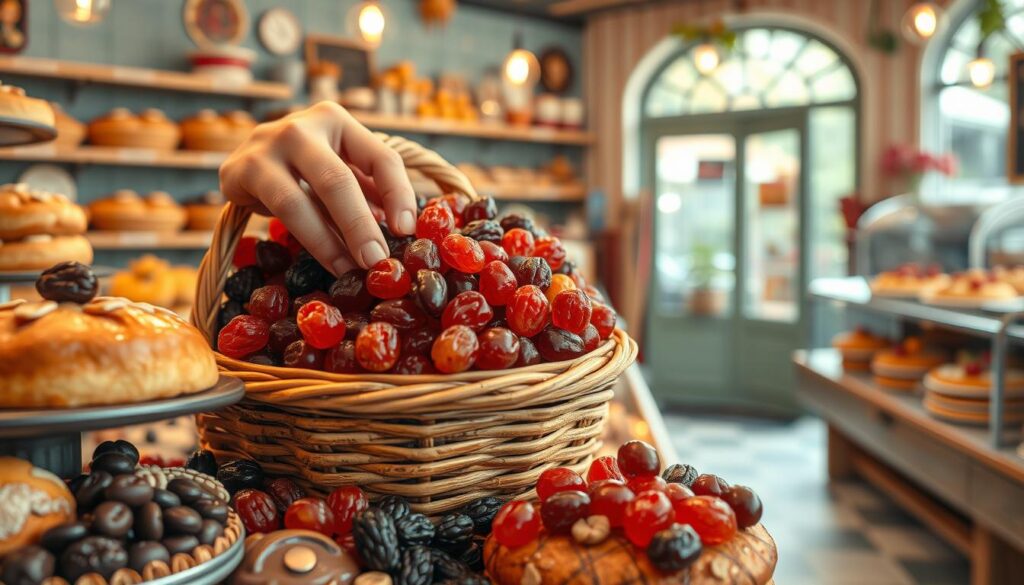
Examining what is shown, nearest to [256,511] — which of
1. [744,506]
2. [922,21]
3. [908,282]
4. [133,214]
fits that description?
[744,506]

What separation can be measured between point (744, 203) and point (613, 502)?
643cm

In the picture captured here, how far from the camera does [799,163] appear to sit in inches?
262

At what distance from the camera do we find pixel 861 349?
4402 millimetres

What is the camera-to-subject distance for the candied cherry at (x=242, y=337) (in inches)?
41.8

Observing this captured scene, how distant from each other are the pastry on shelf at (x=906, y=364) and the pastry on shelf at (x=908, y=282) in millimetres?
231

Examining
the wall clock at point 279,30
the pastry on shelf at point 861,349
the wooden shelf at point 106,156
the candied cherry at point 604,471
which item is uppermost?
the wall clock at point 279,30

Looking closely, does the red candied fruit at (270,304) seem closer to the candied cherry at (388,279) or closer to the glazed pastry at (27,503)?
the candied cherry at (388,279)

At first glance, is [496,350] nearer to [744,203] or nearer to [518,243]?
[518,243]

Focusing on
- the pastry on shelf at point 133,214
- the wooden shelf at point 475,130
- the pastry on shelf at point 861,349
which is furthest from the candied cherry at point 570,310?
the wooden shelf at point 475,130

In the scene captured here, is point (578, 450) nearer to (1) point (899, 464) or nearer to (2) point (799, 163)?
(1) point (899, 464)

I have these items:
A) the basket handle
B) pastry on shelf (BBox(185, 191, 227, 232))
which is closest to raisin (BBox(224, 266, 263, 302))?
the basket handle

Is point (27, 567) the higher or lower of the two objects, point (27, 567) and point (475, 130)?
the lower

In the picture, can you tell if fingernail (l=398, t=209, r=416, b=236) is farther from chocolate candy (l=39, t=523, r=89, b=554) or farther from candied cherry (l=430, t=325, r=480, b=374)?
chocolate candy (l=39, t=523, r=89, b=554)

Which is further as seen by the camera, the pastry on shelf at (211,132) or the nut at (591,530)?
the pastry on shelf at (211,132)
